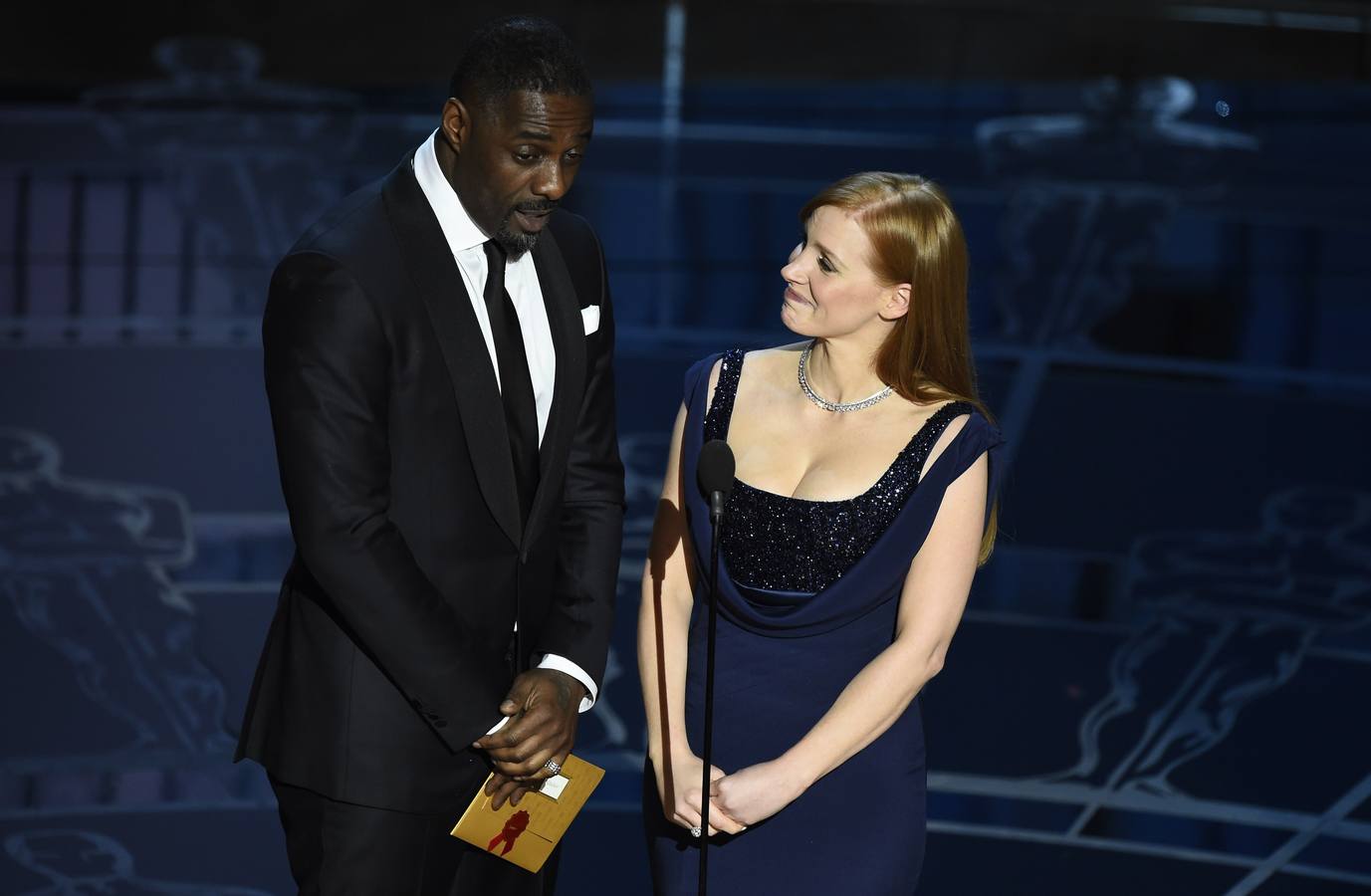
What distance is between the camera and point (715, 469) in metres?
2.27

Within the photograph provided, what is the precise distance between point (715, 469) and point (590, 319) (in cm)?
42

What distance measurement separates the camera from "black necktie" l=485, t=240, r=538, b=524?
2.42 m

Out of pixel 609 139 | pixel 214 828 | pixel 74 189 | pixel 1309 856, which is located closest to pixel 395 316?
pixel 214 828

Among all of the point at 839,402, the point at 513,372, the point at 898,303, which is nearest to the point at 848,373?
the point at 839,402

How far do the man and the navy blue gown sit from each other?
21cm

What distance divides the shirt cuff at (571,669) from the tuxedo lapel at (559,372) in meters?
0.19

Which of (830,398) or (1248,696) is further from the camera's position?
(1248,696)

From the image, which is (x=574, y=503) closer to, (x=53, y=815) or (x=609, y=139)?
(x=53, y=815)

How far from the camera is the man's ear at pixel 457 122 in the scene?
232 cm

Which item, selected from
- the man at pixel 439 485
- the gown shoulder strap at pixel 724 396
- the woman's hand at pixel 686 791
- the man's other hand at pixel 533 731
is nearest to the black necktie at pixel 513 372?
the man at pixel 439 485

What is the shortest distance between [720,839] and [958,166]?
6.13 metres

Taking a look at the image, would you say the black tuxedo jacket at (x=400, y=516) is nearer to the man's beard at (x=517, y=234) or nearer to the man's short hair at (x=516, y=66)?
the man's beard at (x=517, y=234)

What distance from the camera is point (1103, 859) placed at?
3826 mm

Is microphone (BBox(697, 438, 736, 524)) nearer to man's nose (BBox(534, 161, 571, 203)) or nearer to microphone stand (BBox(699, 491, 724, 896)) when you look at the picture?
microphone stand (BBox(699, 491, 724, 896))
